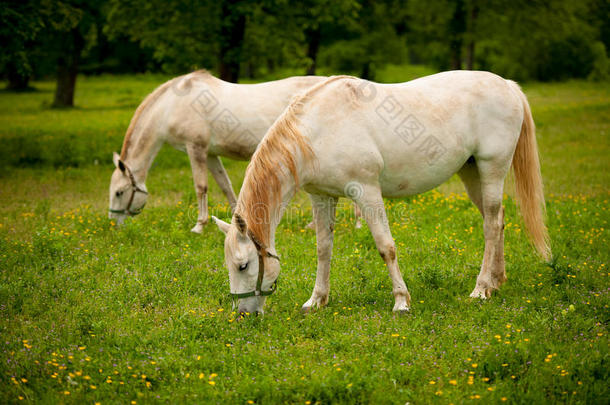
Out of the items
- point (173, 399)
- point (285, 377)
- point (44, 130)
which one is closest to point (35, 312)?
point (173, 399)

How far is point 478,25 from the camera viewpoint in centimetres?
2267

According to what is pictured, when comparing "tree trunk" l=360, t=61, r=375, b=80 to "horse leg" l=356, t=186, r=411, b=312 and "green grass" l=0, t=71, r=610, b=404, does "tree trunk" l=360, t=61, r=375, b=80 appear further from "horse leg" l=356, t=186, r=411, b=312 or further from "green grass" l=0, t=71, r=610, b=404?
"horse leg" l=356, t=186, r=411, b=312

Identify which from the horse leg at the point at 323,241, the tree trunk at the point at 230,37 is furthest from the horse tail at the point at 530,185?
the tree trunk at the point at 230,37

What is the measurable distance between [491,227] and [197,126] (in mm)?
4767

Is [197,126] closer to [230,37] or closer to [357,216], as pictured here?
[357,216]

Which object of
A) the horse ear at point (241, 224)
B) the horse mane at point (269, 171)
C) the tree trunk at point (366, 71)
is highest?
the horse mane at point (269, 171)

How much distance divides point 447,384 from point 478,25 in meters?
21.9

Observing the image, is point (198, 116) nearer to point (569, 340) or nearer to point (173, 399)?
point (173, 399)

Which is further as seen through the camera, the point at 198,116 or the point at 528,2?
the point at 528,2

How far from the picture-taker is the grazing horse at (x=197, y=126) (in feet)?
26.9

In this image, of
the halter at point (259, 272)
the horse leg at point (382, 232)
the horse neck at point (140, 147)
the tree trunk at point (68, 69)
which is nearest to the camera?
the halter at point (259, 272)

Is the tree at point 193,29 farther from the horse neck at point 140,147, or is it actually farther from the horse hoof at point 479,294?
the horse hoof at point 479,294

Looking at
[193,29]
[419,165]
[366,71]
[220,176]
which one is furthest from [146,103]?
[366,71]

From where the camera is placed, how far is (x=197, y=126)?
820 cm
